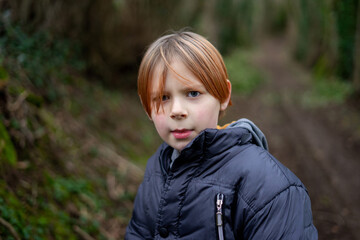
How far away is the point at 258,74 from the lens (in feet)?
48.2

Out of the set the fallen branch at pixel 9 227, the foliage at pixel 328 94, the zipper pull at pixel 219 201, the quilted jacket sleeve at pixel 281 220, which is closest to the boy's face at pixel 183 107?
the zipper pull at pixel 219 201

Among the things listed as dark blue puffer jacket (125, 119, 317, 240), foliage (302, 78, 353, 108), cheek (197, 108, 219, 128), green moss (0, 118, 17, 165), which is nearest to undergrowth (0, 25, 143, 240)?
green moss (0, 118, 17, 165)

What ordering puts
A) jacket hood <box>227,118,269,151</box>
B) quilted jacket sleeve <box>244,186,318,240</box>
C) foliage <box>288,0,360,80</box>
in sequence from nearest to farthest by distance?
quilted jacket sleeve <box>244,186,318,240</box> < jacket hood <box>227,118,269,151</box> < foliage <box>288,0,360,80</box>

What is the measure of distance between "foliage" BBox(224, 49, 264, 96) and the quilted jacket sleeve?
10445 millimetres

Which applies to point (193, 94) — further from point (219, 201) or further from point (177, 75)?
point (219, 201)

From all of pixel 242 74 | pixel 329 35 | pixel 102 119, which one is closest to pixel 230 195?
pixel 102 119

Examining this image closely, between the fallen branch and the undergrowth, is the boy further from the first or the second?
the undergrowth

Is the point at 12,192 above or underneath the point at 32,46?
underneath

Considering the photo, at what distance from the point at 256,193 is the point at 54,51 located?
5.12 metres

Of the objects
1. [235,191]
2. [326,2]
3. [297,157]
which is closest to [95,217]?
[235,191]

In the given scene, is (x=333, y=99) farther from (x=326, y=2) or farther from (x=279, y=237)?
(x=279, y=237)

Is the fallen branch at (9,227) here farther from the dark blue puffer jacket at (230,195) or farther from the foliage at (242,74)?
the foliage at (242,74)

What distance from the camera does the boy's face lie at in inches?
54.6

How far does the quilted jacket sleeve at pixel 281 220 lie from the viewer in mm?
1241
